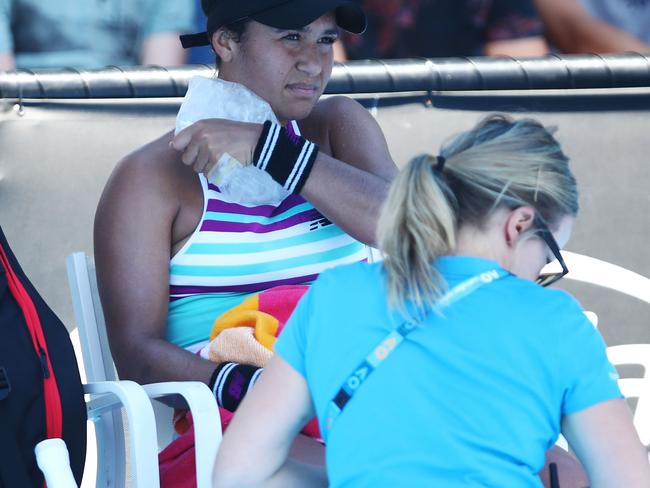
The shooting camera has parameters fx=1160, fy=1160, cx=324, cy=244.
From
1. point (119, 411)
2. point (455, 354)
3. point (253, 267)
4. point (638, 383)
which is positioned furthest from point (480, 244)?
point (638, 383)

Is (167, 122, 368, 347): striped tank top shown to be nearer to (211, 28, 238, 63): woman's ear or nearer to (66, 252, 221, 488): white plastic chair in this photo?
(66, 252, 221, 488): white plastic chair

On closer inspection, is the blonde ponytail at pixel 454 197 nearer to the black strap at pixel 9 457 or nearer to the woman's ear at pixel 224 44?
the black strap at pixel 9 457

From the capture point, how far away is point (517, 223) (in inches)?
59.0

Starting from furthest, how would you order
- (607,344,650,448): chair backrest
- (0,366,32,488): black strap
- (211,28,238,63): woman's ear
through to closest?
(607,344,650,448): chair backrest, (211,28,238,63): woman's ear, (0,366,32,488): black strap

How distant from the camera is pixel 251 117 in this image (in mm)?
2213

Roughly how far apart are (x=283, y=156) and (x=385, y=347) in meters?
0.65

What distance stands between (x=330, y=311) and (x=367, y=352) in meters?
0.08

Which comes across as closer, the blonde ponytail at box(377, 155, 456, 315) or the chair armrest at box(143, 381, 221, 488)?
the blonde ponytail at box(377, 155, 456, 315)

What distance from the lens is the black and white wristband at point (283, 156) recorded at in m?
2.00

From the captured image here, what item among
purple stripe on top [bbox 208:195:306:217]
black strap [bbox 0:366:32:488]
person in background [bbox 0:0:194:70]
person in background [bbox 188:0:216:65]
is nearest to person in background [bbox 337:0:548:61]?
person in background [bbox 188:0:216:65]

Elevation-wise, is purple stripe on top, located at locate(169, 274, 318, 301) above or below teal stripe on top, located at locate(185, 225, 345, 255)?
below

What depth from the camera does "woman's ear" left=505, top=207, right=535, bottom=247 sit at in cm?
149

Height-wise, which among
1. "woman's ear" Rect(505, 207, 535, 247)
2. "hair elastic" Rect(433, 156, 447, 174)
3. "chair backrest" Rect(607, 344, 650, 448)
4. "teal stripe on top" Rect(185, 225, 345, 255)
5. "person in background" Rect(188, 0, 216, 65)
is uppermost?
"person in background" Rect(188, 0, 216, 65)

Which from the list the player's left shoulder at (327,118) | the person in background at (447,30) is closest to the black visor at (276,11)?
the player's left shoulder at (327,118)
